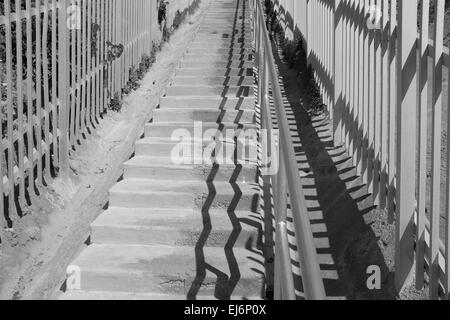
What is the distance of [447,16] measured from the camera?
43.2 feet

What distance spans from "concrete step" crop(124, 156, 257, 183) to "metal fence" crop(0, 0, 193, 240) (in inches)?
25.6

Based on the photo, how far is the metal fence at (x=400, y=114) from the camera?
3.80 m

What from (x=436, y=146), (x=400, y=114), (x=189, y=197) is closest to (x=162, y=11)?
(x=189, y=197)

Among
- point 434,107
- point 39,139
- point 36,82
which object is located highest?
point 434,107

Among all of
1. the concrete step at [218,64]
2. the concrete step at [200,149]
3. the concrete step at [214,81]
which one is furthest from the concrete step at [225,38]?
the concrete step at [200,149]

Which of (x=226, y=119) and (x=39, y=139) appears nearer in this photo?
(x=39, y=139)

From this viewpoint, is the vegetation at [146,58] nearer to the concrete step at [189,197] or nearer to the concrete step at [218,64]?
the concrete step at [218,64]

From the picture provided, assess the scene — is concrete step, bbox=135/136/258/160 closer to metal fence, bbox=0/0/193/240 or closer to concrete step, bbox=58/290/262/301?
metal fence, bbox=0/0/193/240

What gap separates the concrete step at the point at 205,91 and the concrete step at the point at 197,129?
109 centimetres

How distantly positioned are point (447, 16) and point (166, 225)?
909 centimetres

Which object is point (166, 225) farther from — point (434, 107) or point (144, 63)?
point (144, 63)

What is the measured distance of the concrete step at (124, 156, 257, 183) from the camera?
667 centimetres

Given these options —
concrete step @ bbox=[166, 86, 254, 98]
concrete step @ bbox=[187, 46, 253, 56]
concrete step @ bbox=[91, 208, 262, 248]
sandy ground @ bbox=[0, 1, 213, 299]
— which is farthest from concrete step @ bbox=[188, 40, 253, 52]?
concrete step @ bbox=[91, 208, 262, 248]

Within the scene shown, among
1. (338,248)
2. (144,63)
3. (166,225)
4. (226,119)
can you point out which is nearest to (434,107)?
(338,248)
